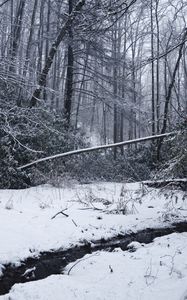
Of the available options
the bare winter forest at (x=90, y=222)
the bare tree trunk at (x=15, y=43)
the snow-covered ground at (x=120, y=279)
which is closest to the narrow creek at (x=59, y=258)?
the bare winter forest at (x=90, y=222)

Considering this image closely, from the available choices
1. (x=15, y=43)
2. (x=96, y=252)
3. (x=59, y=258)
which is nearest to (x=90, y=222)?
(x=96, y=252)

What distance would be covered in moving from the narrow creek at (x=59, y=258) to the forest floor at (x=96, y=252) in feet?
0.29

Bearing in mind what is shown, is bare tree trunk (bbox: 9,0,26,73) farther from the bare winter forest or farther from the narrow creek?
the narrow creek

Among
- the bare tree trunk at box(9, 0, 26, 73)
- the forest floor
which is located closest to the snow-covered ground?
the forest floor

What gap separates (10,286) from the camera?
3.87 m

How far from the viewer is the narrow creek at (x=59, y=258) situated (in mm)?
4105

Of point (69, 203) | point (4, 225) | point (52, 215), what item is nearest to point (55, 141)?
point (69, 203)

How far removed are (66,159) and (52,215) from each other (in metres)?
5.92

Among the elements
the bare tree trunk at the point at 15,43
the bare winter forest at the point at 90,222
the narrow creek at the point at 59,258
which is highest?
the bare tree trunk at the point at 15,43

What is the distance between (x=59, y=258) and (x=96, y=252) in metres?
0.55

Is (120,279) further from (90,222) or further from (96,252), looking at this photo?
(90,222)

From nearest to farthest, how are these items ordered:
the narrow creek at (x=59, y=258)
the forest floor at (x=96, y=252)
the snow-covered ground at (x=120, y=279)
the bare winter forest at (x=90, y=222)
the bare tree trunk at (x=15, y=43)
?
the snow-covered ground at (x=120, y=279)
the forest floor at (x=96, y=252)
the bare winter forest at (x=90, y=222)
the narrow creek at (x=59, y=258)
the bare tree trunk at (x=15, y=43)

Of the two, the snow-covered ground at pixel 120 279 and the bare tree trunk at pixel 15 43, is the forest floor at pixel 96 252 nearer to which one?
the snow-covered ground at pixel 120 279

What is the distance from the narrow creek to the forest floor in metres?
0.09
